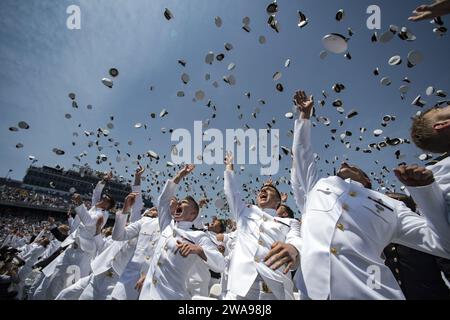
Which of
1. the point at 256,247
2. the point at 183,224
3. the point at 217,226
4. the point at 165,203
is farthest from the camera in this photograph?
the point at 217,226

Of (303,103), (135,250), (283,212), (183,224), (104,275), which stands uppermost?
(303,103)

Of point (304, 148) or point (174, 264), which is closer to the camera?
point (304, 148)

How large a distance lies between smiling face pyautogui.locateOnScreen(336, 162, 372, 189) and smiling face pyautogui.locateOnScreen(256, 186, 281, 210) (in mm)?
1524

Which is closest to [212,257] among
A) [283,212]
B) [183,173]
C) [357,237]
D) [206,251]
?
[206,251]

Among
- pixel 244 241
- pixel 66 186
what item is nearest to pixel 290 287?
pixel 244 241

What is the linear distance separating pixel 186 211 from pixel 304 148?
2.63 m

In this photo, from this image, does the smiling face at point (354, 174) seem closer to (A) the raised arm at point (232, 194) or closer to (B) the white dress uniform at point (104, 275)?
(A) the raised arm at point (232, 194)

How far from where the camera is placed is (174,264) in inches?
160

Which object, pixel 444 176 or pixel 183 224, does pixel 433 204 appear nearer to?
pixel 444 176

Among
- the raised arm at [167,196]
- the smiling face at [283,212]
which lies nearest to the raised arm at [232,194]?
the raised arm at [167,196]

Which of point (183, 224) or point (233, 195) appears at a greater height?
point (233, 195)

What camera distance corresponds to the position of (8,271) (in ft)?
30.6
